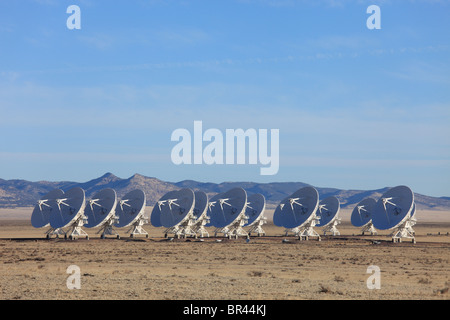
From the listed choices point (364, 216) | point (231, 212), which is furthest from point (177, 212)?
point (364, 216)

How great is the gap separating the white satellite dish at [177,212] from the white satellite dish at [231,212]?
362 cm

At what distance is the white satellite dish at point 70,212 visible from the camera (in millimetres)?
76625

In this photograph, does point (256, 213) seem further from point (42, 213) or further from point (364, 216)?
point (42, 213)

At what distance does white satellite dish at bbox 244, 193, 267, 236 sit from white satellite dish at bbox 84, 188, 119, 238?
69.8 feet

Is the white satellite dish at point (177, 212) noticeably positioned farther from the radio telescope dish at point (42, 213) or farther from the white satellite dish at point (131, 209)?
the radio telescope dish at point (42, 213)

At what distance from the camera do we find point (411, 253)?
6066cm

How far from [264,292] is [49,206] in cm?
5647

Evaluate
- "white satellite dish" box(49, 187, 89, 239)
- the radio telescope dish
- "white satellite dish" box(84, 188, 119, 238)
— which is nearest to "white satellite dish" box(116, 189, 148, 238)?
"white satellite dish" box(84, 188, 119, 238)

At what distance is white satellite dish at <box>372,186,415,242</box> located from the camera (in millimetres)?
73562

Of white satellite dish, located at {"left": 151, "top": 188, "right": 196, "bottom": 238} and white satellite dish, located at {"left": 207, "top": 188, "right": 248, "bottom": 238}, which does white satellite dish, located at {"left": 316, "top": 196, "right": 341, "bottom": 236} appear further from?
white satellite dish, located at {"left": 151, "top": 188, "right": 196, "bottom": 238}

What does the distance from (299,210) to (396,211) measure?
39.9 ft

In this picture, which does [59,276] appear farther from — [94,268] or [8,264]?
[8,264]

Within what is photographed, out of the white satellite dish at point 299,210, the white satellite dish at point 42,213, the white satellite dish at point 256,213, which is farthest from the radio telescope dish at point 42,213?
the white satellite dish at point 299,210
